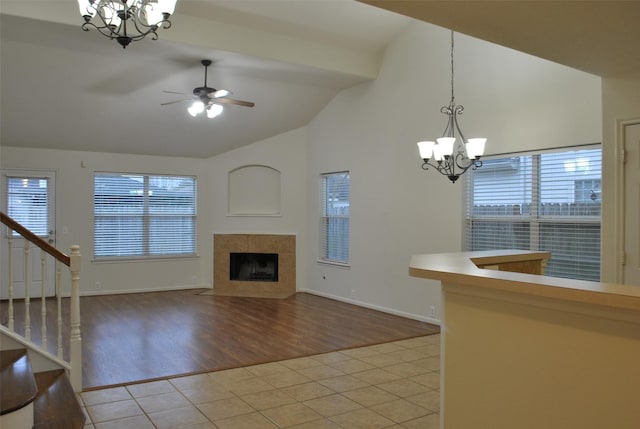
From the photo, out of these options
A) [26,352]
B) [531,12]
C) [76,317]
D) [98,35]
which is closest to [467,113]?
[531,12]

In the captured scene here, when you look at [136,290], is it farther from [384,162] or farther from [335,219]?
[384,162]

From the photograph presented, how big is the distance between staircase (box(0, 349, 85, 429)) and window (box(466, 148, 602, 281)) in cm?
428

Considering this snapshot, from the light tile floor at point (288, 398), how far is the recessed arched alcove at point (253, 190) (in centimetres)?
466

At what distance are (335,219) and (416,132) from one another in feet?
7.69

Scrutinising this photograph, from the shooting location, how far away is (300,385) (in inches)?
154

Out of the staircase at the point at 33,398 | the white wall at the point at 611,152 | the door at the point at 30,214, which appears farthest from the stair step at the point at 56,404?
the door at the point at 30,214

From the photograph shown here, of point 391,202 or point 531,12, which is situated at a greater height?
point 531,12

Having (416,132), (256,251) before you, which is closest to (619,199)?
(416,132)

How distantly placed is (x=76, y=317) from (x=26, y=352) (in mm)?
398

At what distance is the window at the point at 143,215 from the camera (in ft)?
27.0

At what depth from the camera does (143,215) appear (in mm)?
Result: 8594

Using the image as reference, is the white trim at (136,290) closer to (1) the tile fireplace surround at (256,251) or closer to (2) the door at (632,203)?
(1) the tile fireplace surround at (256,251)

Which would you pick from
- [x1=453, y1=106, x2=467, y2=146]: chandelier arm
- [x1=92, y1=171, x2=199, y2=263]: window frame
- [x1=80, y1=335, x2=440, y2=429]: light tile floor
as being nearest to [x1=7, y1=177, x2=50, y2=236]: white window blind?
[x1=92, y1=171, x2=199, y2=263]: window frame

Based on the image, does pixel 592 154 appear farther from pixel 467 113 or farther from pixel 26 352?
pixel 26 352
